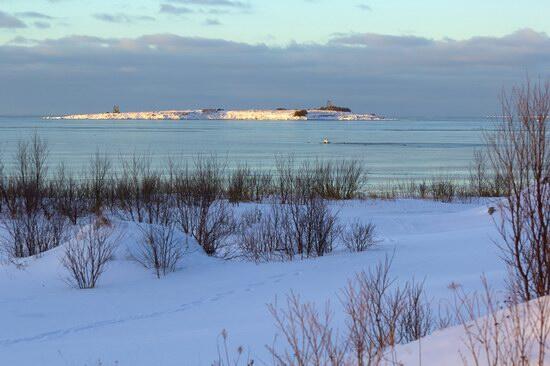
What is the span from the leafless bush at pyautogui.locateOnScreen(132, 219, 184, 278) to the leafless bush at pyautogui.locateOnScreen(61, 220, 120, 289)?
0.51 meters

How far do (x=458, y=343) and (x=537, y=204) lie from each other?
3191 millimetres

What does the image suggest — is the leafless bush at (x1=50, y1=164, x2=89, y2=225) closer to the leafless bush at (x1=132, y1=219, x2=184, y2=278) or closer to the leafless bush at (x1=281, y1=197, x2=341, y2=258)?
the leafless bush at (x1=132, y1=219, x2=184, y2=278)

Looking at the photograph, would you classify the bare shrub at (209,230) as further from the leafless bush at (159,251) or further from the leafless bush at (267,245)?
the leafless bush at (159,251)

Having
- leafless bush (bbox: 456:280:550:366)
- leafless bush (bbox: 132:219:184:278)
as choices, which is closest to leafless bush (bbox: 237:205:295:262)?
leafless bush (bbox: 132:219:184:278)

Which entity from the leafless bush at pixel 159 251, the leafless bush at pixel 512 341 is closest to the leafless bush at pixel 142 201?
the leafless bush at pixel 159 251

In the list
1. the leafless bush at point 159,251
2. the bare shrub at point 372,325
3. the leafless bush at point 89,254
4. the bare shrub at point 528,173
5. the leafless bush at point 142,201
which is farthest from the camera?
the leafless bush at point 142,201

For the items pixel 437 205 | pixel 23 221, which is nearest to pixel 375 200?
pixel 437 205

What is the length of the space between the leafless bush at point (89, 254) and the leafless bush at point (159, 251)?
508 millimetres

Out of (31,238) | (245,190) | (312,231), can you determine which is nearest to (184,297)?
(312,231)

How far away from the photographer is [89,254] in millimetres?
12125

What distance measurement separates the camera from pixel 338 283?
1122cm

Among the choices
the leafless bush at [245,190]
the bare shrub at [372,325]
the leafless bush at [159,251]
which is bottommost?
the leafless bush at [245,190]

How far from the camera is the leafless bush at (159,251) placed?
1278cm

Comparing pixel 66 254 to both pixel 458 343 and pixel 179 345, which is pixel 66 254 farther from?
pixel 458 343
